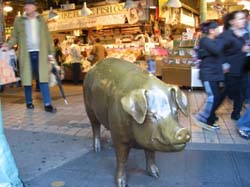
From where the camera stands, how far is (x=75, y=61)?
12.1m

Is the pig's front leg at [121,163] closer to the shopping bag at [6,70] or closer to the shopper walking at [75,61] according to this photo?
the shopping bag at [6,70]

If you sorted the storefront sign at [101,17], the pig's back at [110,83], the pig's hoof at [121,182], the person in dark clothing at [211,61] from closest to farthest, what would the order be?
the pig's back at [110,83]
the pig's hoof at [121,182]
the person in dark clothing at [211,61]
the storefront sign at [101,17]

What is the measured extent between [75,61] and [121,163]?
30.3 feet

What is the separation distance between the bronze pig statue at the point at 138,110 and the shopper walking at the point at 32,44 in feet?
10.3

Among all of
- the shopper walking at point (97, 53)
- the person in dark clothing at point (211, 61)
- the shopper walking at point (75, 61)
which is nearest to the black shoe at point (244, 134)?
the person in dark clothing at point (211, 61)

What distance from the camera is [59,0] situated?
13.8 meters

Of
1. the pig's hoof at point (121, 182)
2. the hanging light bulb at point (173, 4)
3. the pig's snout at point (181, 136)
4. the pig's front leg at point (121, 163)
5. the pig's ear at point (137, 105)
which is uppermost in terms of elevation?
the hanging light bulb at point (173, 4)

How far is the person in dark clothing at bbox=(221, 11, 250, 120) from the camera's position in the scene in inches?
194

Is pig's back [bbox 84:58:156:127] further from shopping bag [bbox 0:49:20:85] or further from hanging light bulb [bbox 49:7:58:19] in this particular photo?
hanging light bulb [bbox 49:7:58:19]

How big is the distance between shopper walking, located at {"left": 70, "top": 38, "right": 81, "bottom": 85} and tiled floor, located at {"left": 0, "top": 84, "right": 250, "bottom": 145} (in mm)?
3320

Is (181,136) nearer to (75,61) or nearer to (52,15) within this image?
(75,61)

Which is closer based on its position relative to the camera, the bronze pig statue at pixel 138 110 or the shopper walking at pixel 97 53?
the bronze pig statue at pixel 138 110

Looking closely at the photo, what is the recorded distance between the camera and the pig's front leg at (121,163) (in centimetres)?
310

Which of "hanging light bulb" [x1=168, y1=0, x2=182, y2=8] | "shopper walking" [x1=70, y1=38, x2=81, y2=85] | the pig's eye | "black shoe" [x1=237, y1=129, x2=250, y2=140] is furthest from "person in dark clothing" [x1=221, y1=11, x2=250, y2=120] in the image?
"shopper walking" [x1=70, y1=38, x2=81, y2=85]
